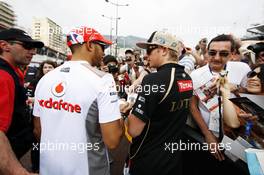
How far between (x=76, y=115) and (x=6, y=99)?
54 centimetres

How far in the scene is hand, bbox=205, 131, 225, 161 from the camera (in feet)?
7.46

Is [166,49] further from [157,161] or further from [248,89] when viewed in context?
[157,161]

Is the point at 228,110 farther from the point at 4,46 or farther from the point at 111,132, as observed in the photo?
the point at 4,46

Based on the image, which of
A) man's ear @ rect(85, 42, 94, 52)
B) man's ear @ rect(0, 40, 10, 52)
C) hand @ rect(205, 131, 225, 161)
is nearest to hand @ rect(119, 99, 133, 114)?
man's ear @ rect(85, 42, 94, 52)

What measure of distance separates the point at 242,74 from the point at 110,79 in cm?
217

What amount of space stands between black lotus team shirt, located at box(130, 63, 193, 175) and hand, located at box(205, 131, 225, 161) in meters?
0.50

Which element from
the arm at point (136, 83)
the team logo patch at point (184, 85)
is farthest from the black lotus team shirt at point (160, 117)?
the arm at point (136, 83)

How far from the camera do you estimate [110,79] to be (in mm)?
1808

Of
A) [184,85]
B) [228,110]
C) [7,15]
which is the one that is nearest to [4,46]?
[184,85]

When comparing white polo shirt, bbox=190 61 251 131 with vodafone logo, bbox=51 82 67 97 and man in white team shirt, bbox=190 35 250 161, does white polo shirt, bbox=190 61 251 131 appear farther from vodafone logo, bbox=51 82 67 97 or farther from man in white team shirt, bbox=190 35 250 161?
vodafone logo, bbox=51 82 67 97

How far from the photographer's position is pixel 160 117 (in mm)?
1937

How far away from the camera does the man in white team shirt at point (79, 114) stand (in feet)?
5.57

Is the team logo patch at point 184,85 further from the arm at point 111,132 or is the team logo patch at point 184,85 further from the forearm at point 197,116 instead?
the arm at point 111,132

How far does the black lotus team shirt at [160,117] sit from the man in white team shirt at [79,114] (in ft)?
0.87
